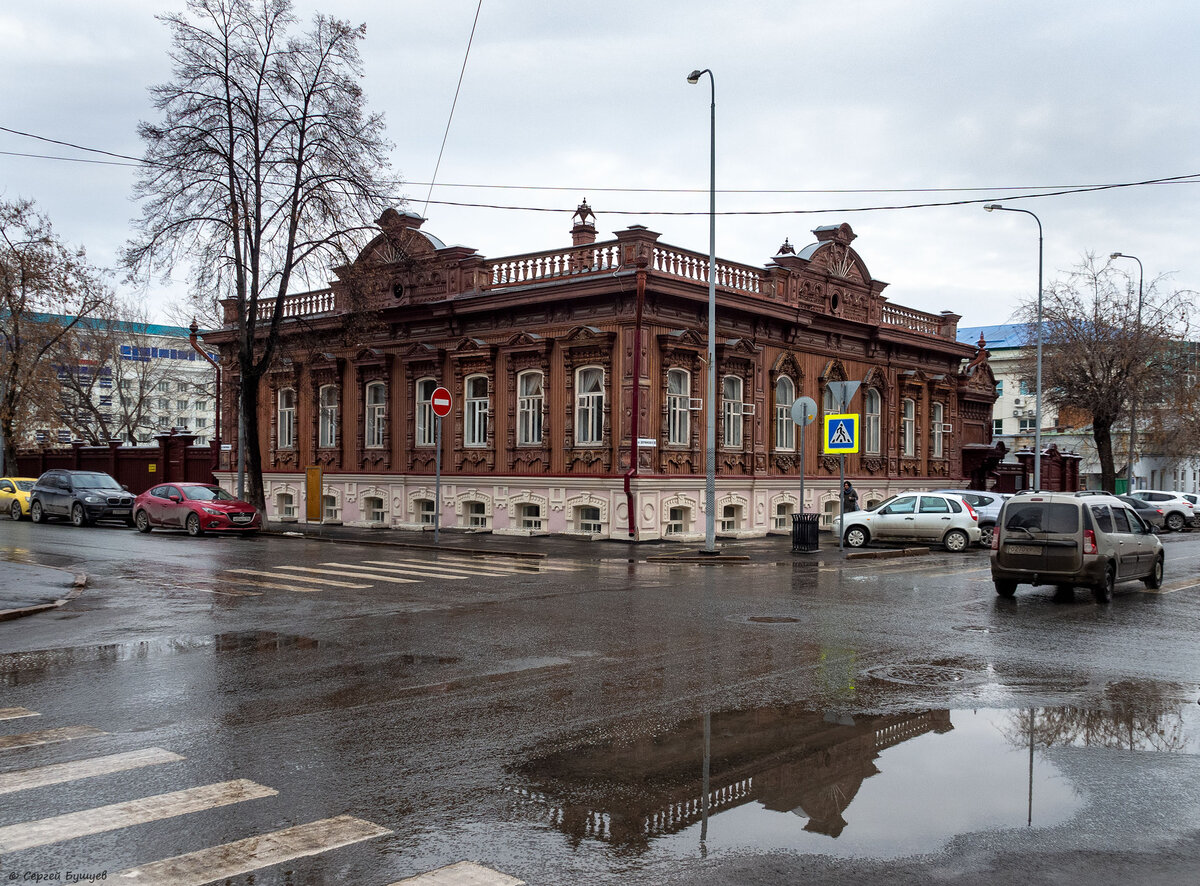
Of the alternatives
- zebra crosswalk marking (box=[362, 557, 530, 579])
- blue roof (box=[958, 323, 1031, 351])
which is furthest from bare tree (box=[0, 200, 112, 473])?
blue roof (box=[958, 323, 1031, 351])

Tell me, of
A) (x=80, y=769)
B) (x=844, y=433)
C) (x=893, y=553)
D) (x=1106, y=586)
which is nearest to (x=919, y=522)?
(x=893, y=553)

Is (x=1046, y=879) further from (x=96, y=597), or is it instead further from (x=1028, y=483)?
(x=1028, y=483)

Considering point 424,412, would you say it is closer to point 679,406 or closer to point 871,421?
point 679,406

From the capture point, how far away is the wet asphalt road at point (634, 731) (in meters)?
5.14

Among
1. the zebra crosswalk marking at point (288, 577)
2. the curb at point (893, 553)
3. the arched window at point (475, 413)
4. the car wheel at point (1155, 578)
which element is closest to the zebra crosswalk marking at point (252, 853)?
the zebra crosswalk marking at point (288, 577)

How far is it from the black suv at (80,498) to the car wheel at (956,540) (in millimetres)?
24604

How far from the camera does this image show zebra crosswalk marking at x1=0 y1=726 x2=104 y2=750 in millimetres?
7066

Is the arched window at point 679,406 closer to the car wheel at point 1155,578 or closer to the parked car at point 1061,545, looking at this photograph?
the parked car at point 1061,545

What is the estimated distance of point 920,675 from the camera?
31.7ft

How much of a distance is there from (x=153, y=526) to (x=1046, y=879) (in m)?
28.8

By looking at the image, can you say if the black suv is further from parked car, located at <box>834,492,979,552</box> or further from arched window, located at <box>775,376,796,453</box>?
parked car, located at <box>834,492,979,552</box>

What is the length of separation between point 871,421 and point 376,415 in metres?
17.1

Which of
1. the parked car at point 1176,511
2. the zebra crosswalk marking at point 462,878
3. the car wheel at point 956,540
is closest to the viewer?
the zebra crosswalk marking at point 462,878

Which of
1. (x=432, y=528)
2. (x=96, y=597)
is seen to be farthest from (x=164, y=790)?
(x=432, y=528)
